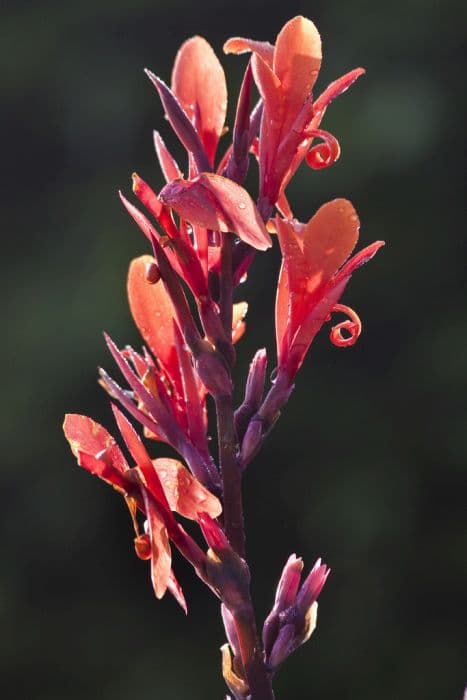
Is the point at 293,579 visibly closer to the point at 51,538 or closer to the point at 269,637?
the point at 269,637

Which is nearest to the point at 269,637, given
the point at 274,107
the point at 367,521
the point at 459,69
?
the point at 274,107

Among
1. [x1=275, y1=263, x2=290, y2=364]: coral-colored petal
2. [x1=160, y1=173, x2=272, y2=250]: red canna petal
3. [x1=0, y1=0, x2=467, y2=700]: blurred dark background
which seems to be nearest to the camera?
[x1=160, y1=173, x2=272, y2=250]: red canna petal

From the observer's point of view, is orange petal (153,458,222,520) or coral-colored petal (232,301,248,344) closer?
orange petal (153,458,222,520)

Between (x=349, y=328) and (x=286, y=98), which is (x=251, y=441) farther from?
(x=286, y=98)

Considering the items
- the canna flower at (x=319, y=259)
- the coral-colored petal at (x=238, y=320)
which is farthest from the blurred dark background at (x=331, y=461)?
the canna flower at (x=319, y=259)

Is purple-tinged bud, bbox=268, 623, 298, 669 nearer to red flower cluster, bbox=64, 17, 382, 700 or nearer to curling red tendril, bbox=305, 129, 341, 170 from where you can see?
red flower cluster, bbox=64, 17, 382, 700

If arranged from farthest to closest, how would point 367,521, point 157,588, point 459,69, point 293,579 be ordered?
1. point 459,69
2. point 367,521
3. point 293,579
4. point 157,588

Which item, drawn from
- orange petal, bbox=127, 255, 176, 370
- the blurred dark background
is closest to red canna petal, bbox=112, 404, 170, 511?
orange petal, bbox=127, 255, 176, 370

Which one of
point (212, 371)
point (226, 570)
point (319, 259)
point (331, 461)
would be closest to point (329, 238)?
point (319, 259)
